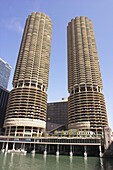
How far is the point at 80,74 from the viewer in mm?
172000

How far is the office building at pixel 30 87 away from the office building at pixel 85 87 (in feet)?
107

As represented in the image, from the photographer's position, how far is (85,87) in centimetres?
16562

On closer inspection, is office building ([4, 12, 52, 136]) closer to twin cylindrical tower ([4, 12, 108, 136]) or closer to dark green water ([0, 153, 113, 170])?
twin cylindrical tower ([4, 12, 108, 136])

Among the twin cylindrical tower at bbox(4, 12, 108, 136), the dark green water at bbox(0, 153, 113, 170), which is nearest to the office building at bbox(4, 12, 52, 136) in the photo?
the twin cylindrical tower at bbox(4, 12, 108, 136)

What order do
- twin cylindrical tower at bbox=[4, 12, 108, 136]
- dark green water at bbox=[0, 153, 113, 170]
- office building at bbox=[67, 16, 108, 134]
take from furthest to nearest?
office building at bbox=[67, 16, 108, 134] < twin cylindrical tower at bbox=[4, 12, 108, 136] < dark green water at bbox=[0, 153, 113, 170]

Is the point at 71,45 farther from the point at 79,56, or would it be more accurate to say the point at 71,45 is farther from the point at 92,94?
the point at 92,94

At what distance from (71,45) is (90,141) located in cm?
13696

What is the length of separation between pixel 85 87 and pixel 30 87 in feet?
211

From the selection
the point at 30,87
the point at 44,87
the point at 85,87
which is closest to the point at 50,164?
the point at 30,87

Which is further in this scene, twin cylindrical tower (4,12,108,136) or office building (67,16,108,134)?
office building (67,16,108,134)

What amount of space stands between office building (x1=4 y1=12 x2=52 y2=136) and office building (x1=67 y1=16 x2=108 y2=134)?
3253 centimetres

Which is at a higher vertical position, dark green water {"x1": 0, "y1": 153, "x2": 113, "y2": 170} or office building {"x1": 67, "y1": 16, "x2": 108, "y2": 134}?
office building {"x1": 67, "y1": 16, "x2": 108, "y2": 134}

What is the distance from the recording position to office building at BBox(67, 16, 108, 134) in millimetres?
148375

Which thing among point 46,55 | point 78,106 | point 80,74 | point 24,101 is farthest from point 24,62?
point 78,106
